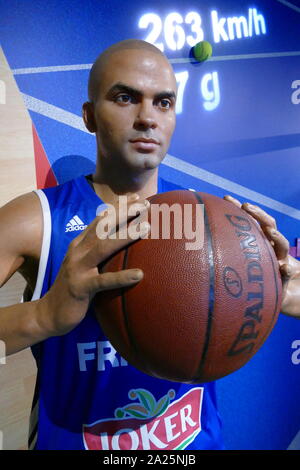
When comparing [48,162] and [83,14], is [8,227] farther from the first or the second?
[83,14]

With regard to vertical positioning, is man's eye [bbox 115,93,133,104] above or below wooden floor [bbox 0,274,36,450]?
above

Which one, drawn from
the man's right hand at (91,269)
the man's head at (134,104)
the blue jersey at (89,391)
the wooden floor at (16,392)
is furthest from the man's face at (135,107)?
the wooden floor at (16,392)

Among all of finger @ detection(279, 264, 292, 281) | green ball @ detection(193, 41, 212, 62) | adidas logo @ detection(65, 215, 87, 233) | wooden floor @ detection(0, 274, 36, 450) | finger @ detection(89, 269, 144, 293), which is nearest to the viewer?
finger @ detection(89, 269, 144, 293)

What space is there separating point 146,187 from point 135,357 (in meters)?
0.41

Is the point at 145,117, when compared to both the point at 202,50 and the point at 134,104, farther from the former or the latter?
the point at 202,50

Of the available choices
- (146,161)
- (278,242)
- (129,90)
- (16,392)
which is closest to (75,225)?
(146,161)

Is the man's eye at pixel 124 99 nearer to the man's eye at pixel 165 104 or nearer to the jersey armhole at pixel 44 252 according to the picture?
the man's eye at pixel 165 104

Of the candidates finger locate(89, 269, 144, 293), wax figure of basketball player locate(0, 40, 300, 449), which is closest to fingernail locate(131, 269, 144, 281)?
finger locate(89, 269, 144, 293)

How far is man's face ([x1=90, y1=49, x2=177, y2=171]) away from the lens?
74 centimetres

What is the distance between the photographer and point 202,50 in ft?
4.08

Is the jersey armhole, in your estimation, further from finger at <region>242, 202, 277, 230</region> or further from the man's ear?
finger at <region>242, 202, 277, 230</region>

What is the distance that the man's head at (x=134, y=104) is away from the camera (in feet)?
2.42

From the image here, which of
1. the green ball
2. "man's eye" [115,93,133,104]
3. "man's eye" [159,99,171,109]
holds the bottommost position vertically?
"man's eye" [159,99,171,109]

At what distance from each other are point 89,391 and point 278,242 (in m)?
0.51
